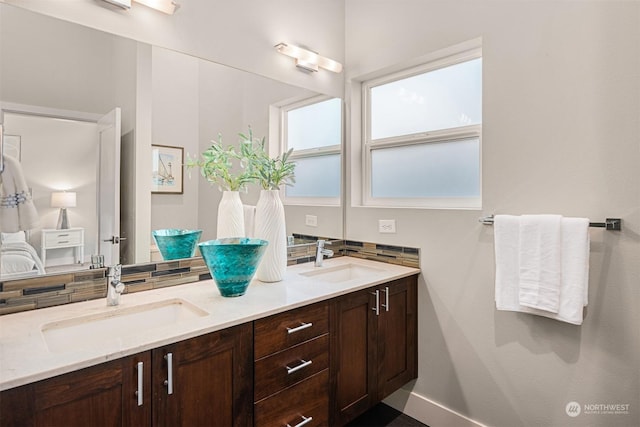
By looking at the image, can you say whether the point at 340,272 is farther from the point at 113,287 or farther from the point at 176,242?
the point at 113,287

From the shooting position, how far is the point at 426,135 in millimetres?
2166

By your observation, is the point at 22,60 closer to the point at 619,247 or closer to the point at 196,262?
the point at 196,262

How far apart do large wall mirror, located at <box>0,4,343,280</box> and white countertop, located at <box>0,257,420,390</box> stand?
0.72 feet

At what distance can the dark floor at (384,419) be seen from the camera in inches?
80.7

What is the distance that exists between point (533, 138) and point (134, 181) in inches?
75.3

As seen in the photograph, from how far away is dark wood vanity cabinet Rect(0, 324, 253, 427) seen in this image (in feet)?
2.85

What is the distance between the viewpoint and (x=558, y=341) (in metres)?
1.59

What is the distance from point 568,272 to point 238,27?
2.03 meters

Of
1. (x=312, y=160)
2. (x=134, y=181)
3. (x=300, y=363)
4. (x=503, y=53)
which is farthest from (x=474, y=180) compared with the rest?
(x=134, y=181)

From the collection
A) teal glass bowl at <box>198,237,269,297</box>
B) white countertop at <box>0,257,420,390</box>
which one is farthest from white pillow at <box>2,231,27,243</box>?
teal glass bowl at <box>198,237,269,297</box>

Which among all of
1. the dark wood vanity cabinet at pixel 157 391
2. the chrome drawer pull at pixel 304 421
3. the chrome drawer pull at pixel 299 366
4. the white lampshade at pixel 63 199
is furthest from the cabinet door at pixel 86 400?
the white lampshade at pixel 63 199

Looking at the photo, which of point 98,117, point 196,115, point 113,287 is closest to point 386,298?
point 113,287

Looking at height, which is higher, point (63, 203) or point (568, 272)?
point (63, 203)

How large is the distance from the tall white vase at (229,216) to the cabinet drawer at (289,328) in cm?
61
